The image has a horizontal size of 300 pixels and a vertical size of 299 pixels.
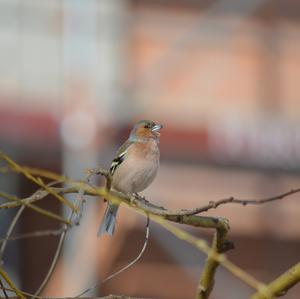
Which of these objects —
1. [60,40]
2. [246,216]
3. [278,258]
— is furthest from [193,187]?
[60,40]

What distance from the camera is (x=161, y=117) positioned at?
9312mm

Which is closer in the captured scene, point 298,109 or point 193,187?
point 193,187

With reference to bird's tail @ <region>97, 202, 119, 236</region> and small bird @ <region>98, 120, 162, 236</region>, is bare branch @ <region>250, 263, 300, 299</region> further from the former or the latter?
small bird @ <region>98, 120, 162, 236</region>

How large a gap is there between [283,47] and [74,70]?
213cm

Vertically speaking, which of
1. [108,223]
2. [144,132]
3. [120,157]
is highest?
[144,132]

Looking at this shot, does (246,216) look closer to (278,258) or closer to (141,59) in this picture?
(278,258)

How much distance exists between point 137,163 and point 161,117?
476 cm

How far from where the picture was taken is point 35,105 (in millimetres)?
9133

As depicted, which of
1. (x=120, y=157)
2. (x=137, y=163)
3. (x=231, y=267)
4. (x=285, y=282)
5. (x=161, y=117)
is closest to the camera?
(x=231, y=267)

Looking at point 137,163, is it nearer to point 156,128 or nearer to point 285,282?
point 156,128

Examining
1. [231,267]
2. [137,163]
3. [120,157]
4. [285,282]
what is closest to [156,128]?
[137,163]

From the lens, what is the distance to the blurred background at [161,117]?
8703 mm

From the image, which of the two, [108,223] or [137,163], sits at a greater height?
[137,163]

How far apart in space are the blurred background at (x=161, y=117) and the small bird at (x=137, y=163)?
2.86 m
